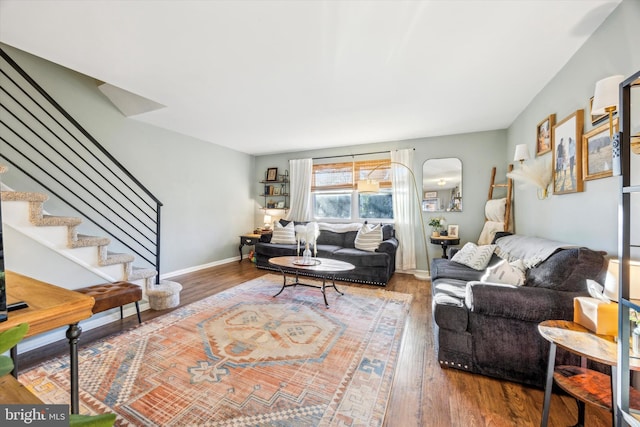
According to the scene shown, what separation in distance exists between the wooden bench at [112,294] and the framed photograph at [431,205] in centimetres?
430

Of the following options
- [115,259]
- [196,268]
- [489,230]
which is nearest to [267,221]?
[196,268]

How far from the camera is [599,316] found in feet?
4.01

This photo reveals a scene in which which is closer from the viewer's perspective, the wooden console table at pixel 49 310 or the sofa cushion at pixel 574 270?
the wooden console table at pixel 49 310

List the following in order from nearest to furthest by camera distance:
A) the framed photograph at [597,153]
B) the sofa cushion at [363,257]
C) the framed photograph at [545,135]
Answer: the framed photograph at [597,153] → the framed photograph at [545,135] → the sofa cushion at [363,257]

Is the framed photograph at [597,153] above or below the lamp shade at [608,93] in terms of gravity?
below

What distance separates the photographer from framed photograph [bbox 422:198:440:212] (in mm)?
4520

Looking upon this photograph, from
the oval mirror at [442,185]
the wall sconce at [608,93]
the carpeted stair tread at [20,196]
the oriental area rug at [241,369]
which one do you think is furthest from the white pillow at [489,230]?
the carpeted stair tread at [20,196]

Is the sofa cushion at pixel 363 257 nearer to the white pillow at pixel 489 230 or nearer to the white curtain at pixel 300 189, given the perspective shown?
the white pillow at pixel 489 230

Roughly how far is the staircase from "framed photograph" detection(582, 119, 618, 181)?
425 cm

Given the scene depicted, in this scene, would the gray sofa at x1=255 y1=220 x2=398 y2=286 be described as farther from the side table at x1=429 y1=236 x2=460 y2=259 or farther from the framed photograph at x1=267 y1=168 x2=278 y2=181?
the framed photograph at x1=267 y1=168 x2=278 y2=181

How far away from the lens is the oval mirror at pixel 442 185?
14.4 feet

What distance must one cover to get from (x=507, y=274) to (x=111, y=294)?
333 cm

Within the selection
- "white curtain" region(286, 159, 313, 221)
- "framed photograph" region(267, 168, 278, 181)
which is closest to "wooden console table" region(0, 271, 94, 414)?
"white curtain" region(286, 159, 313, 221)

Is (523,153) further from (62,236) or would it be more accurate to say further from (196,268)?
(196,268)
